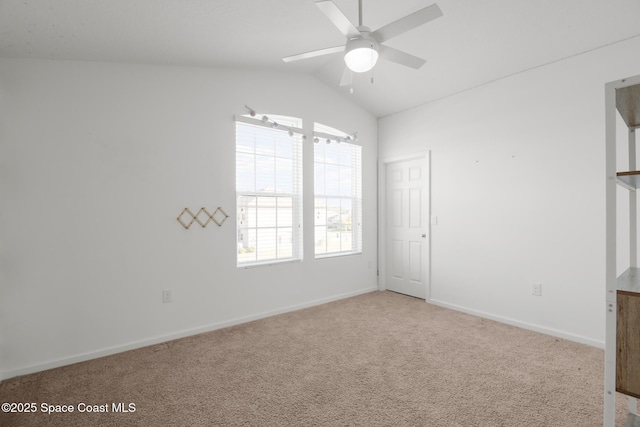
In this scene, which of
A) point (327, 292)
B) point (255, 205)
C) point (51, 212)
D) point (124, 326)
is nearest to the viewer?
point (51, 212)

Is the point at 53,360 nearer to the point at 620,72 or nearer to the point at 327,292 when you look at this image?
the point at 327,292

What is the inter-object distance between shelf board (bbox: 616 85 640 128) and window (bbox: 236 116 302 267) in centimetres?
294

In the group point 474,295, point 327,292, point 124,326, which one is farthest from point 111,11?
point 474,295

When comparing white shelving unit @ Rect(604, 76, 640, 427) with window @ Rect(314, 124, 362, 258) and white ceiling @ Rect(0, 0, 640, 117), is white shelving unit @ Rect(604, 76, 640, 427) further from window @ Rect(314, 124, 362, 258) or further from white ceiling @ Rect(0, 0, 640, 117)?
window @ Rect(314, 124, 362, 258)

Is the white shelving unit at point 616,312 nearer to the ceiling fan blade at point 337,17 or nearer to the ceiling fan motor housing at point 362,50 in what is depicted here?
the ceiling fan motor housing at point 362,50

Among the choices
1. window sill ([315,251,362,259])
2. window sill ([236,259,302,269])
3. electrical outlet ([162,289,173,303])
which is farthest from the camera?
window sill ([315,251,362,259])

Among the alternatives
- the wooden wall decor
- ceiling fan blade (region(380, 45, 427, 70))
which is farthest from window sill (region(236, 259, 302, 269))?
ceiling fan blade (region(380, 45, 427, 70))

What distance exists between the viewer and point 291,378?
7.39 ft

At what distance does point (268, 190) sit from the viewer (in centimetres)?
365

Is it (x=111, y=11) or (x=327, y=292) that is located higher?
(x=111, y=11)

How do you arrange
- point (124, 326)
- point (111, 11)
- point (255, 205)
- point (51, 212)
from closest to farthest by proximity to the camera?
point (111, 11) → point (51, 212) → point (124, 326) → point (255, 205)

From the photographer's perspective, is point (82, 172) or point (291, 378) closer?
point (291, 378)

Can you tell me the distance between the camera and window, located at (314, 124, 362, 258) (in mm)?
4102

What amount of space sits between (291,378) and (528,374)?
69.4 inches
